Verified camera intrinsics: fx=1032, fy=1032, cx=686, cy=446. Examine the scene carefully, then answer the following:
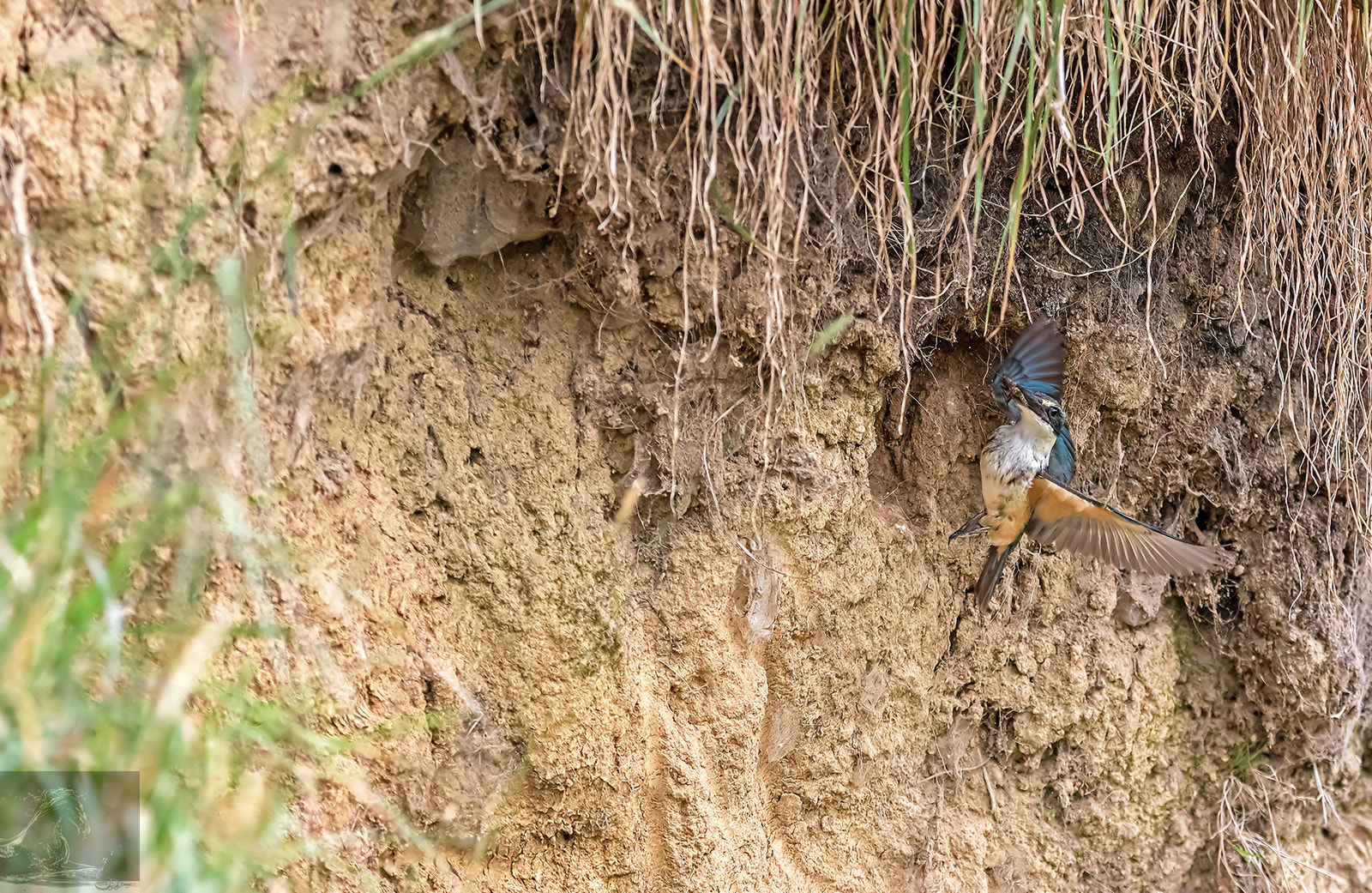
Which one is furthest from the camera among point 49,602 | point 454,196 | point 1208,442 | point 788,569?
point 1208,442

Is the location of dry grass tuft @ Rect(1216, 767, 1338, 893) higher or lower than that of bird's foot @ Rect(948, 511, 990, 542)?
lower

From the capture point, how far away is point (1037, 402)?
2.26 m

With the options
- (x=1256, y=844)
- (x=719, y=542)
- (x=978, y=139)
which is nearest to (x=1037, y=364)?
(x=978, y=139)

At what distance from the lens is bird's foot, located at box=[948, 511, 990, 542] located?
7.82 feet

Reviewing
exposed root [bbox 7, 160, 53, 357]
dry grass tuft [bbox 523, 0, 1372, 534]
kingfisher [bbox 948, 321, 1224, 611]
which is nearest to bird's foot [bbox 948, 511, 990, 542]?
kingfisher [bbox 948, 321, 1224, 611]

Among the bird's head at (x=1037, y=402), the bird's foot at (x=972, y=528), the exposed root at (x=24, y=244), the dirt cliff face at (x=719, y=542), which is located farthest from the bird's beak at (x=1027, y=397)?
the exposed root at (x=24, y=244)

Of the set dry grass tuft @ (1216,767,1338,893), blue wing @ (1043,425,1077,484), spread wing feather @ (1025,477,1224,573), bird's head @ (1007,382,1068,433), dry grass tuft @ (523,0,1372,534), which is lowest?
dry grass tuft @ (1216,767,1338,893)

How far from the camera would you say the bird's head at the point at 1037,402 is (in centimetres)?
226

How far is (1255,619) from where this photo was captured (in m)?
2.67

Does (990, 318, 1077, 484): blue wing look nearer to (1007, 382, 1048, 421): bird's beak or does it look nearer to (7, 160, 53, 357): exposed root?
(1007, 382, 1048, 421): bird's beak

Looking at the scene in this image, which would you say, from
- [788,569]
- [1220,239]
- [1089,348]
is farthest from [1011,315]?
[788,569]

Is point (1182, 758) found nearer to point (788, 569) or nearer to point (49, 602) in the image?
point (788, 569)

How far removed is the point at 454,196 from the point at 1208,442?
1.90m

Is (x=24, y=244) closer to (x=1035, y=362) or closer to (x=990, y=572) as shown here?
(x=1035, y=362)
